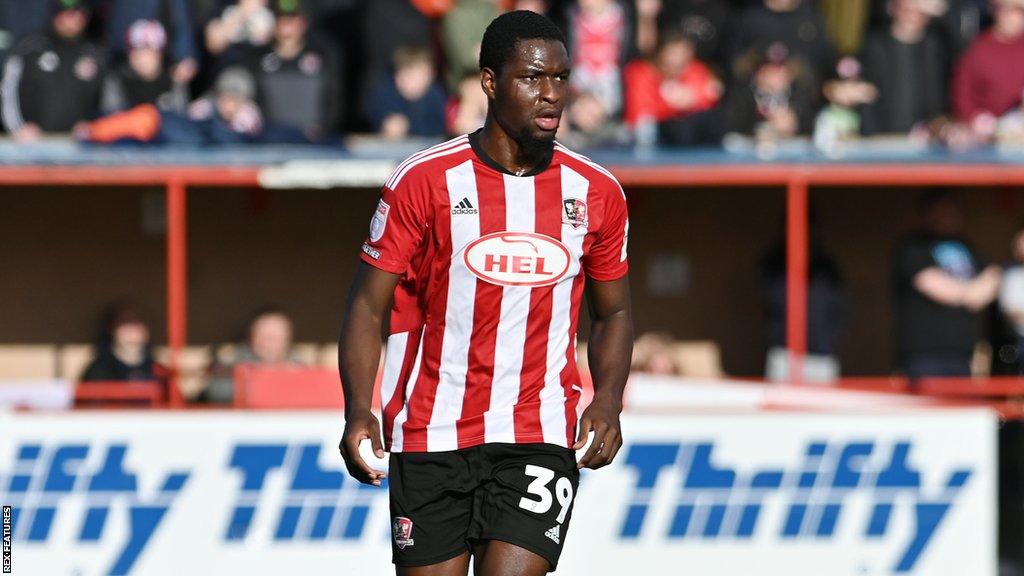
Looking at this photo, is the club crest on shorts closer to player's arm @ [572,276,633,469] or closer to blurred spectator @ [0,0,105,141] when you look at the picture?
player's arm @ [572,276,633,469]

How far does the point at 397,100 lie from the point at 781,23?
2.53m

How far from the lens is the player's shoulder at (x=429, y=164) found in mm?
5145

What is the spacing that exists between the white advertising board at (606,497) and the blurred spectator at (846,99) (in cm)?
321

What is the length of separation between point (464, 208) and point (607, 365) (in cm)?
63

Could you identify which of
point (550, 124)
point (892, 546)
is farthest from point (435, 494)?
point (892, 546)

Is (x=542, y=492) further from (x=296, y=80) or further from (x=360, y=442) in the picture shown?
(x=296, y=80)

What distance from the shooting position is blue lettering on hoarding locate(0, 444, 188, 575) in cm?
873

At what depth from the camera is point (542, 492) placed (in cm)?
524

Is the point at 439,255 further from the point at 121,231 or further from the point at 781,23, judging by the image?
the point at 121,231

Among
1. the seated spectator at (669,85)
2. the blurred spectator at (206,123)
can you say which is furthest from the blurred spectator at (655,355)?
the blurred spectator at (206,123)

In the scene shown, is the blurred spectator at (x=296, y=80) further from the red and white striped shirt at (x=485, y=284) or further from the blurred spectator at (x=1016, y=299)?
the red and white striped shirt at (x=485, y=284)

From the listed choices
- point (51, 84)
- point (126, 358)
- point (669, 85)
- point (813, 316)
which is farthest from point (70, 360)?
point (813, 316)

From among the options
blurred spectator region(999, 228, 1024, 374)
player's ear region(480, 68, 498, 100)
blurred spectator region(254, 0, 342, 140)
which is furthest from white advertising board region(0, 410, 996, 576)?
player's ear region(480, 68, 498, 100)

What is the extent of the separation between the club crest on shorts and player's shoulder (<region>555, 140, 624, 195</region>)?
1103 millimetres
